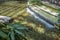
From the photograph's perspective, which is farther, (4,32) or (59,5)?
(59,5)

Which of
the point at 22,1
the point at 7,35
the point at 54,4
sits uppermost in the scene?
the point at 7,35

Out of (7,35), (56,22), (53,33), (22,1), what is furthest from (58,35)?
(22,1)

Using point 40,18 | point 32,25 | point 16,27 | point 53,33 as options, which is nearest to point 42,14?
point 40,18

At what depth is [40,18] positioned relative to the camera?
478cm

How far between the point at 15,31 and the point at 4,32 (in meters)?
0.17

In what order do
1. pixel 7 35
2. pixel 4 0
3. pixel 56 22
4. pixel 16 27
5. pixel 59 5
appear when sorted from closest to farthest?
pixel 7 35 → pixel 16 27 → pixel 56 22 → pixel 59 5 → pixel 4 0

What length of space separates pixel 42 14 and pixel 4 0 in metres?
4.83

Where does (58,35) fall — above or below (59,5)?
below

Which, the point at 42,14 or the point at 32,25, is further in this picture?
the point at 42,14

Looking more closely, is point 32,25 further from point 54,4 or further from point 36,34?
point 54,4

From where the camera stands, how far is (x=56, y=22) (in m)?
3.90

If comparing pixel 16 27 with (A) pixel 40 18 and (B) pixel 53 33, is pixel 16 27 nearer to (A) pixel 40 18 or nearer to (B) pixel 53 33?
(B) pixel 53 33

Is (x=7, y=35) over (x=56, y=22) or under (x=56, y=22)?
over

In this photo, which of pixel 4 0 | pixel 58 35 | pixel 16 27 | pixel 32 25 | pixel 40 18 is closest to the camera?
pixel 16 27
